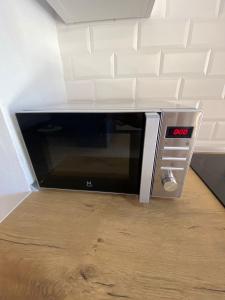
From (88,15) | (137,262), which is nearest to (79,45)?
(88,15)

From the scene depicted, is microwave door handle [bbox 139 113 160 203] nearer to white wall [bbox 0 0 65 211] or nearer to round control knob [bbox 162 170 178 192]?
round control knob [bbox 162 170 178 192]

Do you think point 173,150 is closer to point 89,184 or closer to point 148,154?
point 148,154

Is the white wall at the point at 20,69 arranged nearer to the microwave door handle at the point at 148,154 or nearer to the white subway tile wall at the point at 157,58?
the white subway tile wall at the point at 157,58

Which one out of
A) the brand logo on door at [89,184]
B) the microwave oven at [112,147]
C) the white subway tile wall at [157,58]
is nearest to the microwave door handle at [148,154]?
the microwave oven at [112,147]

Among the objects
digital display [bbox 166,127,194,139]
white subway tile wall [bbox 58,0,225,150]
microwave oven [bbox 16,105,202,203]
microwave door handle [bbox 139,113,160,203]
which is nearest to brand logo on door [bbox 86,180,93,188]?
microwave oven [bbox 16,105,202,203]

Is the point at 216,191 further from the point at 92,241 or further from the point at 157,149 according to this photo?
the point at 92,241

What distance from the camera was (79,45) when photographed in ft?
2.08

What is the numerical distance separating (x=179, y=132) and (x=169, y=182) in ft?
0.48

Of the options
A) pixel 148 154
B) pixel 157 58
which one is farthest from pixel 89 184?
pixel 157 58

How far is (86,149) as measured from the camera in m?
0.47

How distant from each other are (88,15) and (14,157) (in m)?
0.58

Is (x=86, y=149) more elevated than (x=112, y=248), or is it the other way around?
(x=86, y=149)

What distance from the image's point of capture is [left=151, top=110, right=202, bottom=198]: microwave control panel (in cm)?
37

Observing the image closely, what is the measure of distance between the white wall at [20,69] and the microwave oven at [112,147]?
4 cm
